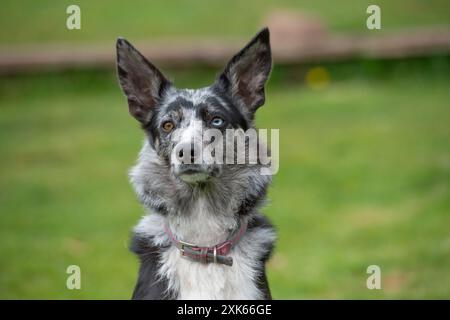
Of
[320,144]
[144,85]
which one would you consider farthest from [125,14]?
[144,85]

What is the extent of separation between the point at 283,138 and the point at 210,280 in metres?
7.63

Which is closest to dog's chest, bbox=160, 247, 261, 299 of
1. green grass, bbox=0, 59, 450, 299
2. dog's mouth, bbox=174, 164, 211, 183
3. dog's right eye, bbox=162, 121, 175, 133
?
dog's mouth, bbox=174, 164, 211, 183

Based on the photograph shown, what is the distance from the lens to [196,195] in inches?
196

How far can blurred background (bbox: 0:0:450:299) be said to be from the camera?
8.16 metres

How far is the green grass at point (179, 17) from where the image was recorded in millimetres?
17016

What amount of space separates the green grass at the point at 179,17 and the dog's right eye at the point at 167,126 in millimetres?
11821

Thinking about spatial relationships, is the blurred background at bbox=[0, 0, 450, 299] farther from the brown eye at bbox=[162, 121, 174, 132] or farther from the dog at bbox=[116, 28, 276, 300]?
the brown eye at bbox=[162, 121, 174, 132]

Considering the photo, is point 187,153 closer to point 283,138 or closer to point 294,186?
point 294,186

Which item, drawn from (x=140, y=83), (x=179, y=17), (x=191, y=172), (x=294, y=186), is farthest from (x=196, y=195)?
(x=179, y=17)

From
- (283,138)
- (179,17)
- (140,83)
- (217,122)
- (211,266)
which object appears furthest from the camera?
(179,17)

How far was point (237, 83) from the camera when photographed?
17.3ft

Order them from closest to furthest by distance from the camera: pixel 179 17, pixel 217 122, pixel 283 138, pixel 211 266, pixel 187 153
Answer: pixel 187 153 < pixel 211 266 < pixel 217 122 < pixel 283 138 < pixel 179 17

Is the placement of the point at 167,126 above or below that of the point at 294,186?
below

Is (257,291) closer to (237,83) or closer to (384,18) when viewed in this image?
(237,83)
